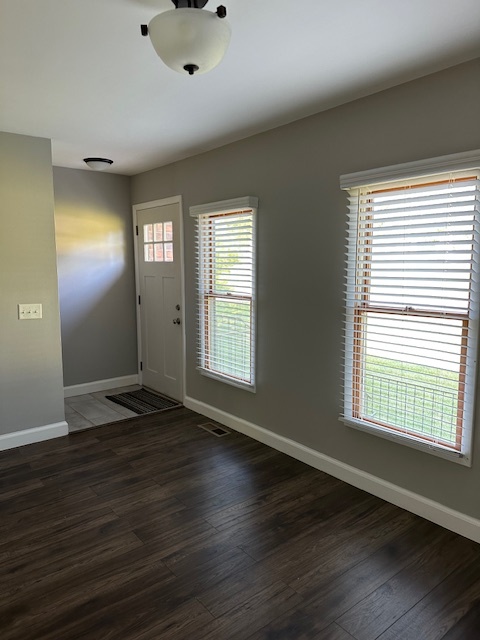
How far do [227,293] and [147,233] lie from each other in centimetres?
161

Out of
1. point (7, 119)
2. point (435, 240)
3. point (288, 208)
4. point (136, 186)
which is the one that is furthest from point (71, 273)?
point (435, 240)

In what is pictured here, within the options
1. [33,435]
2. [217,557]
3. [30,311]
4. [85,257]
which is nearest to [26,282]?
[30,311]

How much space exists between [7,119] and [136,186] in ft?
6.66

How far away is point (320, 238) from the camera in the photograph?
9.80 ft

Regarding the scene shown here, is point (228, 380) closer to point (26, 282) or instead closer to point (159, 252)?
point (159, 252)

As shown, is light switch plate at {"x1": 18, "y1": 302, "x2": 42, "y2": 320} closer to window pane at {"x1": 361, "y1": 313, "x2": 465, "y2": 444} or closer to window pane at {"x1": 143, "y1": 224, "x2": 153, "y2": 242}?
window pane at {"x1": 143, "y1": 224, "x2": 153, "y2": 242}

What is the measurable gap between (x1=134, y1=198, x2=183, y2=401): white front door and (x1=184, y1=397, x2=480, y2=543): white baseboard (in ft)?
3.37

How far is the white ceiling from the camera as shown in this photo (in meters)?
1.74

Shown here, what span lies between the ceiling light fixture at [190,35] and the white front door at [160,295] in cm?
270

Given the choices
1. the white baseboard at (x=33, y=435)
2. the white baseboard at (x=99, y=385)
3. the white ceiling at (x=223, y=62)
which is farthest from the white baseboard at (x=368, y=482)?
the white ceiling at (x=223, y=62)

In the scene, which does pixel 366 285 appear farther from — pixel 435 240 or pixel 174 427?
pixel 174 427

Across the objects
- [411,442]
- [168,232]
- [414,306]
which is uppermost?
[168,232]

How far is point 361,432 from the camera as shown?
2.84 metres

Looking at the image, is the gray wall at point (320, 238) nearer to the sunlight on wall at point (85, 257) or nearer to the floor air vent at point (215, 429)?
the floor air vent at point (215, 429)
